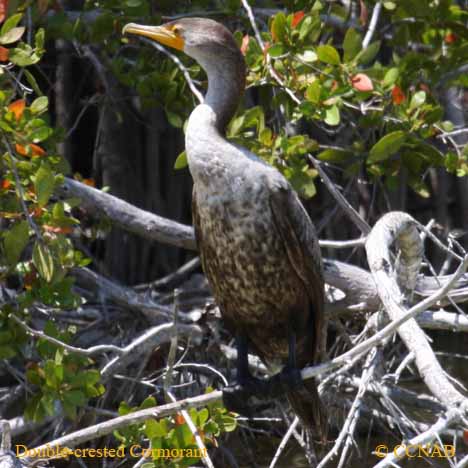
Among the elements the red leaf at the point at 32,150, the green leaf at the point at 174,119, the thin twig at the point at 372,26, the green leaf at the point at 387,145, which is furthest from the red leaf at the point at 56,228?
the thin twig at the point at 372,26

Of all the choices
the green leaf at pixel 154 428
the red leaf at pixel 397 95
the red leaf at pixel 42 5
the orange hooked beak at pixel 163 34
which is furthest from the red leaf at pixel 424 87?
the green leaf at pixel 154 428

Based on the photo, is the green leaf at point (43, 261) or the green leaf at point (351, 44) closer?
the green leaf at point (43, 261)

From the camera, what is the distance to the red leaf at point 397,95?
139 inches

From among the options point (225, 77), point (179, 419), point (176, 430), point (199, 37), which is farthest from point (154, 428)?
point (199, 37)

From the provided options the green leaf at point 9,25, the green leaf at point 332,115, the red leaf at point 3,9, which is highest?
the red leaf at point 3,9

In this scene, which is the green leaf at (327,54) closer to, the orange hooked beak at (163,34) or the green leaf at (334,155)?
the green leaf at (334,155)

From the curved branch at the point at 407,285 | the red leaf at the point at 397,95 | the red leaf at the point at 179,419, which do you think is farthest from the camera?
the red leaf at the point at 397,95

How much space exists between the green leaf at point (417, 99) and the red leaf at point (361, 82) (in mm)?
170

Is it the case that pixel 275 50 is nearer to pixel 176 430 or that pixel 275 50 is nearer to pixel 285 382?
pixel 285 382

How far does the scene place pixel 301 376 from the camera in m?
2.91

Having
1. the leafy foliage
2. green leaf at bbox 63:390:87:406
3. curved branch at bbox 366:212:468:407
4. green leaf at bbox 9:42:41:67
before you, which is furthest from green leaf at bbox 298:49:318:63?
green leaf at bbox 63:390:87:406

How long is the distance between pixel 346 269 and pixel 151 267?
1.77 meters

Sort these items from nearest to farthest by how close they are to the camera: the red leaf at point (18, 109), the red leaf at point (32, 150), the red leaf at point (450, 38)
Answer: the red leaf at point (18, 109)
the red leaf at point (32, 150)
the red leaf at point (450, 38)

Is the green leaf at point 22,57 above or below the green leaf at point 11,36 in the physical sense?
below
